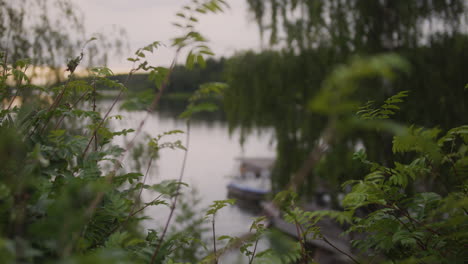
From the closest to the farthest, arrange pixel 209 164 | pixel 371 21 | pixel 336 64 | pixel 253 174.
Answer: pixel 371 21 → pixel 336 64 → pixel 253 174 → pixel 209 164

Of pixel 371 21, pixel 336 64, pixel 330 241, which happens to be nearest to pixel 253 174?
pixel 330 241

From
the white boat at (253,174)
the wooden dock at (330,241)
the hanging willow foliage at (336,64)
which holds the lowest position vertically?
the white boat at (253,174)

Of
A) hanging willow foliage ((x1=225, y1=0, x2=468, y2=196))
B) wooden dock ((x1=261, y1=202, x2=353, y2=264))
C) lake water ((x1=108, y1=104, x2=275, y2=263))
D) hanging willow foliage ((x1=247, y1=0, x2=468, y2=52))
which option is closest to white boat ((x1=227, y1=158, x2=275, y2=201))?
lake water ((x1=108, y1=104, x2=275, y2=263))

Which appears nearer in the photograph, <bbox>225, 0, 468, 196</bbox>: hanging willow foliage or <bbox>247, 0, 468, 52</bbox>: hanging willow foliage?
<bbox>225, 0, 468, 196</bbox>: hanging willow foliage

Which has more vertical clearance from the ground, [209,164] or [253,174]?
[209,164]

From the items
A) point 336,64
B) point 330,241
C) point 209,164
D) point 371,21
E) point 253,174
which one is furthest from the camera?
point 209,164

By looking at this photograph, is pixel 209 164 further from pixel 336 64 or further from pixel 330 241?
pixel 336 64

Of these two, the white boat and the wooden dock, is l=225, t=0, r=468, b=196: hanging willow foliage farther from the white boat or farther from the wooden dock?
the white boat

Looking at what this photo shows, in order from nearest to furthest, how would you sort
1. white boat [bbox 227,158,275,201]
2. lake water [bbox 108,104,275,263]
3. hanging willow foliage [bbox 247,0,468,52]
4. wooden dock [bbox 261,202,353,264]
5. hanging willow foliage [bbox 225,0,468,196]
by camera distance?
wooden dock [bbox 261,202,353,264], hanging willow foliage [bbox 225,0,468,196], hanging willow foliage [bbox 247,0,468,52], lake water [bbox 108,104,275,263], white boat [bbox 227,158,275,201]

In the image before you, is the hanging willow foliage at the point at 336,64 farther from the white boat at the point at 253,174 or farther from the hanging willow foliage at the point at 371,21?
the white boat at the point at 253,174

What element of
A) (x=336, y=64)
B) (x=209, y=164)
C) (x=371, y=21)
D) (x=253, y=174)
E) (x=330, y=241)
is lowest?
(x=253, y=174)

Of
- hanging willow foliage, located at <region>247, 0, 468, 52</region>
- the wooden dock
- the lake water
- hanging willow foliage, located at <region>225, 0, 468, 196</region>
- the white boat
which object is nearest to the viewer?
the wooden dock

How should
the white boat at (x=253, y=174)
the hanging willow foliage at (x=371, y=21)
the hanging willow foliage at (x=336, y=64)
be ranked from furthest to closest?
the white boat at (x=253, y=174)
the hanging willow foliage at (x=371, y=21)
the hanging willow foliage at (x=336, y=64)

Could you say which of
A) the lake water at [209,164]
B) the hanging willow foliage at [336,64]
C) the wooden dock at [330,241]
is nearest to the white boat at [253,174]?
the lake water at [209,164]
